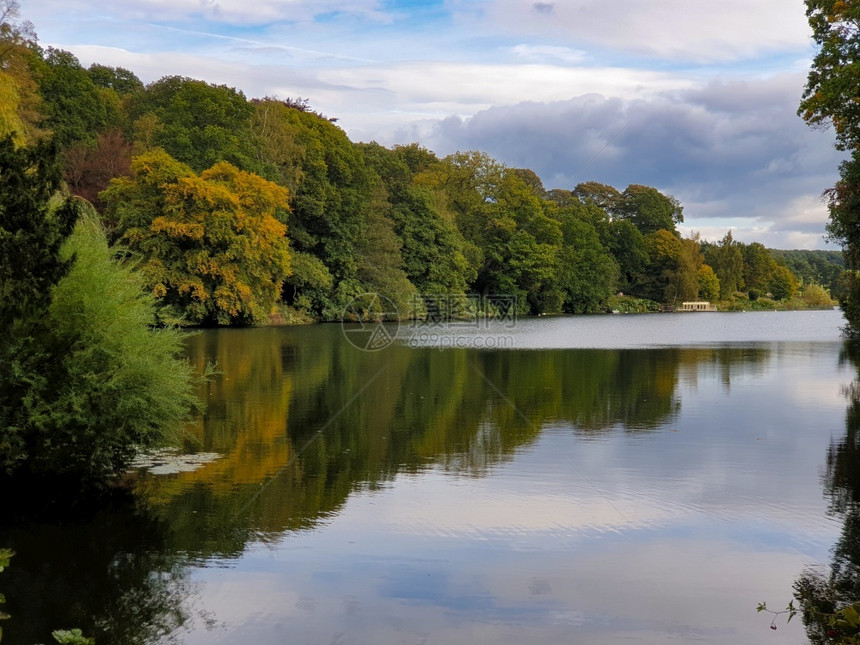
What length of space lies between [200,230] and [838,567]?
39339 mm

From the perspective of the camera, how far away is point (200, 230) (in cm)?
4281

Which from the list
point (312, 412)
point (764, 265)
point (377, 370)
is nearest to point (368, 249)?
point (377, 370)

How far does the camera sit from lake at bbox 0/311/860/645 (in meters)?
6.19

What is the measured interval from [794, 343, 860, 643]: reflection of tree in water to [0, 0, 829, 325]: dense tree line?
13.1 meters

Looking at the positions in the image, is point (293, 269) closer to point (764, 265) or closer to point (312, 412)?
point (312, 412)

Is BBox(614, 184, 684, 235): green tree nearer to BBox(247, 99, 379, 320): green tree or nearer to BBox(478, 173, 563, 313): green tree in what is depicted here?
BBox(478, 173, 563, 313): green tree

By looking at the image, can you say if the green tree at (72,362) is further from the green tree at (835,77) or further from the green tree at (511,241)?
the green tree at (511,241)

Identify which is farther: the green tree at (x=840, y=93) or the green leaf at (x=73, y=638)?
the green tree at (x=840, y=93)

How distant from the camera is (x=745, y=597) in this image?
21.7ft

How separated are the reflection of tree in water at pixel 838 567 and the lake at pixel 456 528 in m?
0.06

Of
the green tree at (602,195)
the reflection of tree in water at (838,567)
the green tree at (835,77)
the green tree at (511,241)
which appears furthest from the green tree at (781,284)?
the reflection of tree in water at (838,567)

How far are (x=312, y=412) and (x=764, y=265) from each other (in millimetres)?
114287

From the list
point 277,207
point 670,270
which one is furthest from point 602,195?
point 277,207

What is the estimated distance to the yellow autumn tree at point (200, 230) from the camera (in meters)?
42.6
